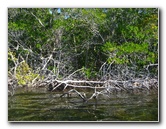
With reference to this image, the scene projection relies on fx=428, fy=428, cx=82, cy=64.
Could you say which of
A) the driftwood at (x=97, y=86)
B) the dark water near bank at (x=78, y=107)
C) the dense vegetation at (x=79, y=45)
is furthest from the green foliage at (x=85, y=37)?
the dark water near bank at (x=78, y=107)

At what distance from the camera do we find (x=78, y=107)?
5418 millimetres

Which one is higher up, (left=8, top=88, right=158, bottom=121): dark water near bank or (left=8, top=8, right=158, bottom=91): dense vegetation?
(left=8, top=8, right=158, bottom=91): dense vegetation

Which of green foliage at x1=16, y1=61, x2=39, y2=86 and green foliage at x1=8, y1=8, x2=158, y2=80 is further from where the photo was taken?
green foliage at x1=16, y1=61, x2=39, y2=86

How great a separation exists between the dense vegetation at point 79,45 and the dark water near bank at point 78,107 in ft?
0.80

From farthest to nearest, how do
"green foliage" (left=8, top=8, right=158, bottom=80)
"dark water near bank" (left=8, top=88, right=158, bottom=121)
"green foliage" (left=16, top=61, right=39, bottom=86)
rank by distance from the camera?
"green foliage" (left=16, top=61, right=39, bottom=86) < "green foliage" (left=8, top=8, right=158, bottom=80) < "dark water near bank" (left=8, top=88, right=158, bottom=121)

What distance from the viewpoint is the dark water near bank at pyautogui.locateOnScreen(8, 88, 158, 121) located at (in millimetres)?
5109

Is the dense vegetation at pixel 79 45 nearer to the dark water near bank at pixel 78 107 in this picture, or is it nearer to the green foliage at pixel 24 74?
the green foliage at pixel 24 74

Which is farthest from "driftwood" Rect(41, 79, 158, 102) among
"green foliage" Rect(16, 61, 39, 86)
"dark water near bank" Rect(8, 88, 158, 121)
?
"green foliage" Rect(16, 61, 39, 86)

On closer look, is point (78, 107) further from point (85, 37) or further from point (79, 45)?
point (85, 37)

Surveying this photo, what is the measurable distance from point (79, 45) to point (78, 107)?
34.8 inches

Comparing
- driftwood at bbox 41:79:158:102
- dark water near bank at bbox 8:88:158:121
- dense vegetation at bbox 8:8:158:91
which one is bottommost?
dark water near bank at bbox 8:88:158:121

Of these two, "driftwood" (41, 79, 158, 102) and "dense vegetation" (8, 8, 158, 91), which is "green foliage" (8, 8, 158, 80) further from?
"driftwood" (41, 79, 158, 102)

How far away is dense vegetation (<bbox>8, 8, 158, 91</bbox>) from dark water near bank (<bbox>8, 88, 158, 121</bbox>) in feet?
0.80

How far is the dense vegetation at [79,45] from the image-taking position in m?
5.58
